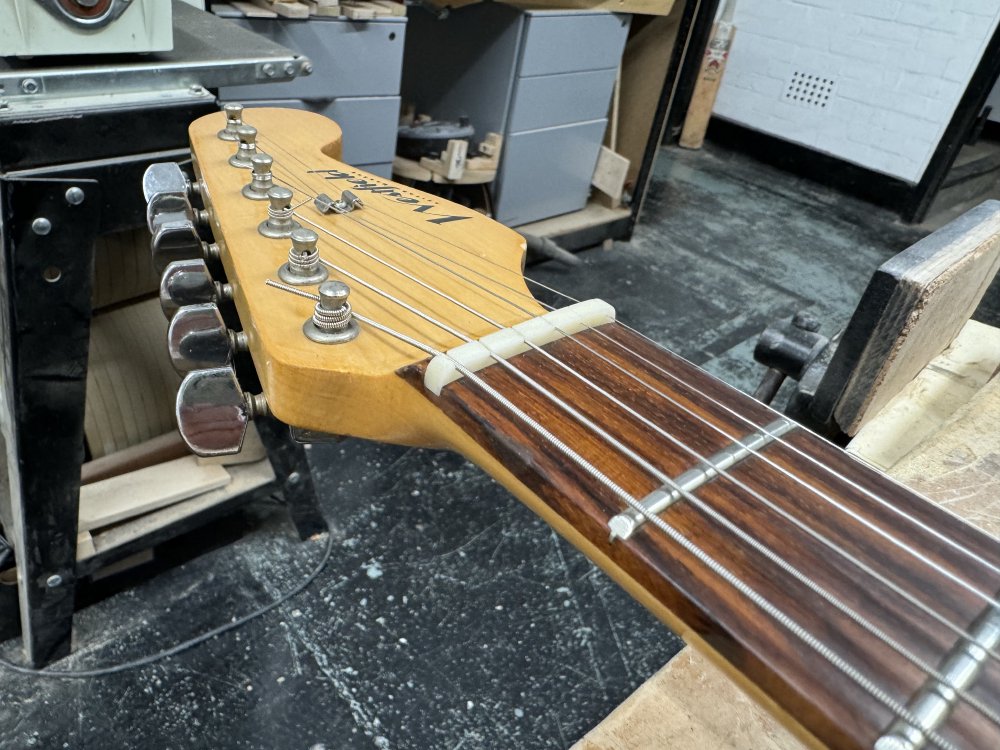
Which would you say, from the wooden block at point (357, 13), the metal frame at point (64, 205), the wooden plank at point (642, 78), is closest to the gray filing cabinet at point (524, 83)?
the wooden plank at point (642, 78)

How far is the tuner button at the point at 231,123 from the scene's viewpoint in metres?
0.82

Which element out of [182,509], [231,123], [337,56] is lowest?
[182,509]

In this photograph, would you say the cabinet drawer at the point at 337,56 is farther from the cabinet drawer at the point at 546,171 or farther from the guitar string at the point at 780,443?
the guitar string at the point at 780,443

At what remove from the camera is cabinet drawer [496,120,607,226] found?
2.45m

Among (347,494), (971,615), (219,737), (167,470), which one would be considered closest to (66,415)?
(167,470)

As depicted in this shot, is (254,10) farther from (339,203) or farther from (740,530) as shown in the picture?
(740,530)

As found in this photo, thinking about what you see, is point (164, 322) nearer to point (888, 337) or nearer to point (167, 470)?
point (167, 470)

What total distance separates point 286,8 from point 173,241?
1.19m

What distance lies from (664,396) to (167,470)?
1024 millimetres

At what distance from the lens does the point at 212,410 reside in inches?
21.5

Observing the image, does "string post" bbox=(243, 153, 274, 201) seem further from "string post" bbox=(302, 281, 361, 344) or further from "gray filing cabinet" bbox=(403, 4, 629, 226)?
"gray filing cabinet" bbox=(403, 4, 629, 226)

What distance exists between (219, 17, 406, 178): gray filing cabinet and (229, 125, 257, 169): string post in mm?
966

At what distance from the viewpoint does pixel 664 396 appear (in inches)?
22.1

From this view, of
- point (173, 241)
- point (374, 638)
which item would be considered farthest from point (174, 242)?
point (374, 638)
